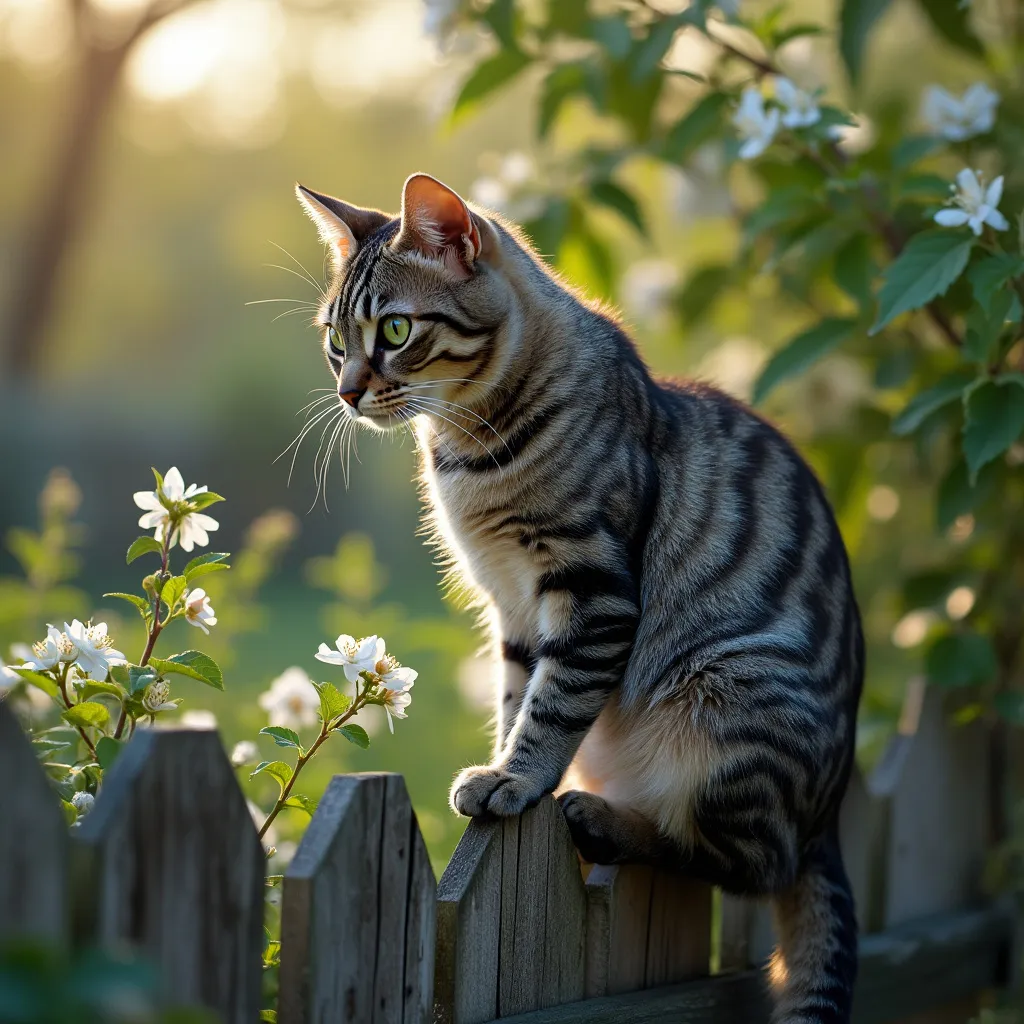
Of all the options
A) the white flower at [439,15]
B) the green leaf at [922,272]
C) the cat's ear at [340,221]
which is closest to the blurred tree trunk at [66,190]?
the white flower at [439,15]

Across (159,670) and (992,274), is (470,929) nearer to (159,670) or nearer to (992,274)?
(159,670)

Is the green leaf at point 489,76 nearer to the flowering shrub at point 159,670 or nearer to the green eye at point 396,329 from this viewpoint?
the green eye at point 396,329

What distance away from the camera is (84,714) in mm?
1477

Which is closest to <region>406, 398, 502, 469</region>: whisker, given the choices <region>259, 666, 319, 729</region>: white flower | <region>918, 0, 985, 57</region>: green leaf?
<region>259, 666, 319, 729</region>: white flower

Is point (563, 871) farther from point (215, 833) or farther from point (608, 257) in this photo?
point (608, 257)

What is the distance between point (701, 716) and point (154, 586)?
970 millimetres

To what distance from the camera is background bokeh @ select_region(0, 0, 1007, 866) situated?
3.10 m

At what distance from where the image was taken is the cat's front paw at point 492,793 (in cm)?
179

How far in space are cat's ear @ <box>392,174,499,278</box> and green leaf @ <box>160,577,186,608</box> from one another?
0.94 metres

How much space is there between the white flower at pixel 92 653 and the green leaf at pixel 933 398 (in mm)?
1538

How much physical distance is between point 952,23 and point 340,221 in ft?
4.83

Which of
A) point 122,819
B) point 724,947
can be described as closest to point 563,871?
point 724,947

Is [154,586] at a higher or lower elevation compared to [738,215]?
lower

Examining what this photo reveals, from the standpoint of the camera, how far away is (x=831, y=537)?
93.2 inches
